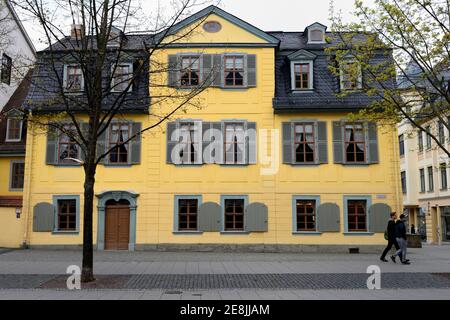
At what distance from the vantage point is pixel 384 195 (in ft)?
72.2

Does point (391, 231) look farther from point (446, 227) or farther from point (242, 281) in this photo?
point (446, 227)

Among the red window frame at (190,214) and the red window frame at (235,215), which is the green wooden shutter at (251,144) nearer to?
the red window frame at (235,215)

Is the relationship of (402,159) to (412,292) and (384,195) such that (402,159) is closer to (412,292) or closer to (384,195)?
(384,195)

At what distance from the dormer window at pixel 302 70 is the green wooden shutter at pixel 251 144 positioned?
2.86m

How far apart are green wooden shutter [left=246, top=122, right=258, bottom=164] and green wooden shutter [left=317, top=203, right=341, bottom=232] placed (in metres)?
3.86

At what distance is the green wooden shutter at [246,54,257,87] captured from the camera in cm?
2252

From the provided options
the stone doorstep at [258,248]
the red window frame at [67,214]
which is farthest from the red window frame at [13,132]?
the stone doorstep at [258,248]

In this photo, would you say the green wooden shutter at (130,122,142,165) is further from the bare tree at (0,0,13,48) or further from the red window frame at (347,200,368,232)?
the red window frame at (347,200,368,232)

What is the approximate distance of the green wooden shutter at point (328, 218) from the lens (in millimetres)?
21656

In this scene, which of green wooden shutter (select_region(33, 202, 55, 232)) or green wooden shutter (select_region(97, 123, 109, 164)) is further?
green wooden shutter (select_region(97, 123, 109, 164))

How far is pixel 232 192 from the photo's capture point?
22.0 metres

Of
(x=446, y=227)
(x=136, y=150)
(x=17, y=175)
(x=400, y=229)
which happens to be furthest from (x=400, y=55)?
(x=446, y=227)

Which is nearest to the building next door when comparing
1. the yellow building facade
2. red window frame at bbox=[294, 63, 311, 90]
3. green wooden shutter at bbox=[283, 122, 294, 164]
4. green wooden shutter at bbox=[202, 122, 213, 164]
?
the yellow building facade
